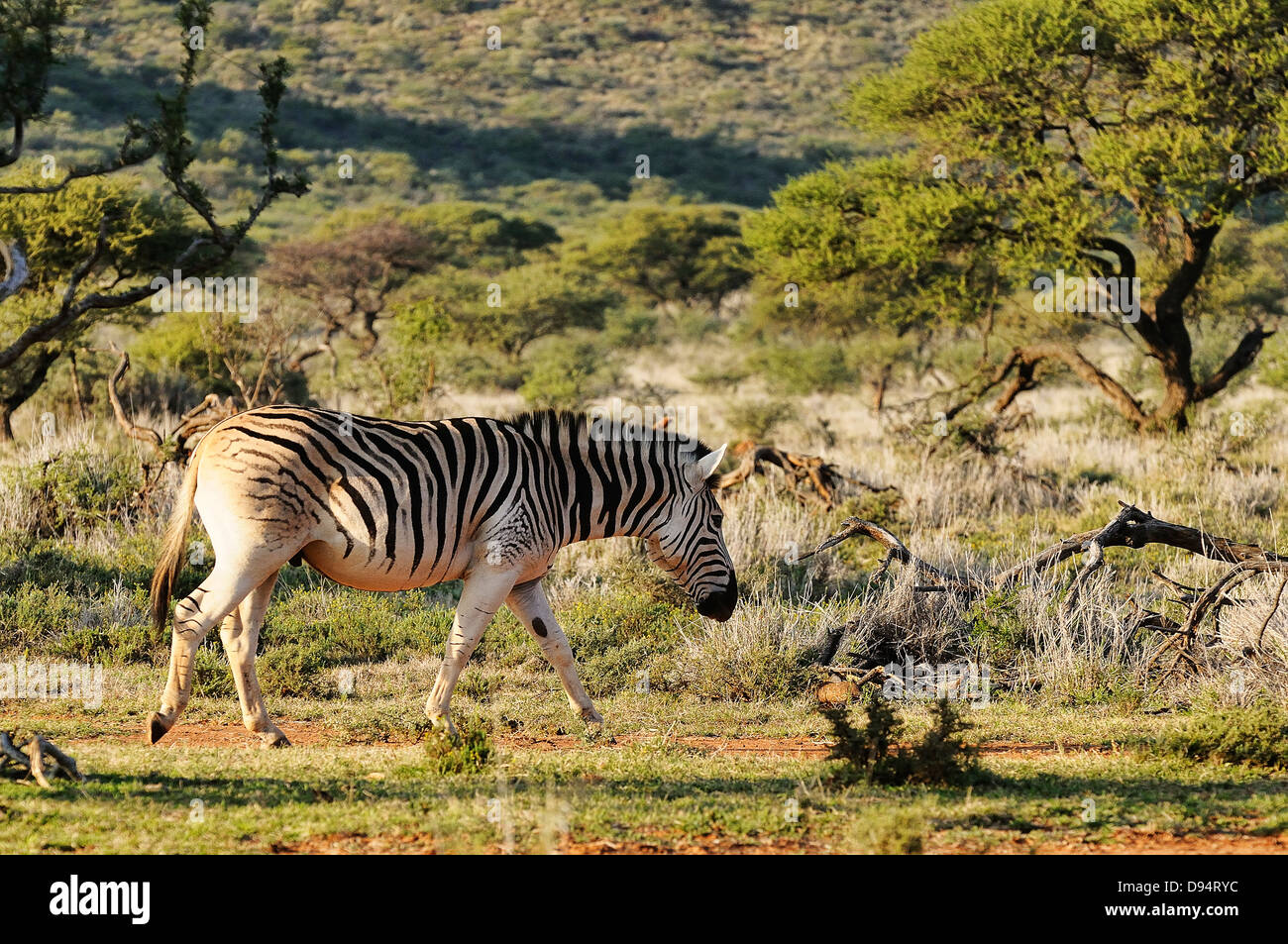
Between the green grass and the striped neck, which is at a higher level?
the striped neck

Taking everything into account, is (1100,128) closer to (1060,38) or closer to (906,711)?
(1060,38)

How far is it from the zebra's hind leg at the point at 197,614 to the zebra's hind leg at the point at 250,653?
44 cm

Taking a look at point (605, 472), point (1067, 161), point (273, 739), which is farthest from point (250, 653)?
point (1067, 161)

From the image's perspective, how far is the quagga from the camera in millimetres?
7102

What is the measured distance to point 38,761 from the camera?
631cm

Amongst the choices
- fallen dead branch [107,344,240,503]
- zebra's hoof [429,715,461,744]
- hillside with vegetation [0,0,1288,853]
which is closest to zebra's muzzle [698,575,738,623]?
hillside with vegetation [0,0,1288,853]

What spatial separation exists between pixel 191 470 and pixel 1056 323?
22.4 metres

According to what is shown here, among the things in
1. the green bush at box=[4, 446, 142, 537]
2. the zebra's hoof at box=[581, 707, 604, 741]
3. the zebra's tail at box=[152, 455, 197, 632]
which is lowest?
the zebra's hoof at box=[581, 707, 604, 741]

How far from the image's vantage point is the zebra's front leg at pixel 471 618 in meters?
7.49

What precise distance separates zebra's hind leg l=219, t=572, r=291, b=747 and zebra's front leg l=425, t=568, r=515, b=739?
38.8 inches

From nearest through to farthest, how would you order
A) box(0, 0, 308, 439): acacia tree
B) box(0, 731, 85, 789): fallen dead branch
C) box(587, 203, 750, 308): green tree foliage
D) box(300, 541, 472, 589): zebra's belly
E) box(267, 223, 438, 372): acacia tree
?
1. box(0, 731, 85, 789): fallen dead branch
2. box(300, 541, 472, 589): zebra's belly
3. box(0, 0, 308, 439): acacia tree
4. box(267, 223, 438, 372): acacia tree
5. box(587, 203, 750, 308): green tree foliage

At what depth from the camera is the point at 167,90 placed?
5903cm

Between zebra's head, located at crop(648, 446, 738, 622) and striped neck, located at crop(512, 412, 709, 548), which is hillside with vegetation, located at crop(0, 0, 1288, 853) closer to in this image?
zebra's head, located at crop(648, 446, 738, 622)
